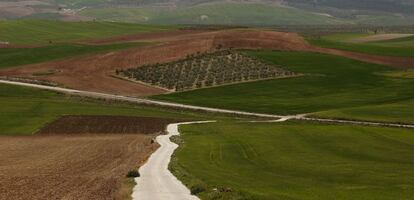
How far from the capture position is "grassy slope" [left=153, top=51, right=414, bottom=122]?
106625mm

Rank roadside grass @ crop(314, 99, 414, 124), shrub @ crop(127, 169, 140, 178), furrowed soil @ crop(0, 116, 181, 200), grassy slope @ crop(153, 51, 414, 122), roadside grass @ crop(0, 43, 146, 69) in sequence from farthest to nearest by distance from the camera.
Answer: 1. roadside grass @ crop(0, 43, 146, 69)
2. grassy slope @ crop(153, 51, 414, 122)
3. roadside grass @ crop(314, 99, 414, 124)
4. shrub @ crop(127, 169, 140, 178)
5. furrowed soil @ crop(0, 116, 181, 200)

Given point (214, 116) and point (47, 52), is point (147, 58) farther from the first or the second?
point (214, 116)

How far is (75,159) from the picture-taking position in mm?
55781

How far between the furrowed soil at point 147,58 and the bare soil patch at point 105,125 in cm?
2572

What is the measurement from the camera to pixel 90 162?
2114 inches

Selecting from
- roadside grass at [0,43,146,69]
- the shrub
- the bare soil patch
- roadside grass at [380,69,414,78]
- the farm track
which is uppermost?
the shrub

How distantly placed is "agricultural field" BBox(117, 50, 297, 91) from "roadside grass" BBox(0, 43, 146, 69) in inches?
884

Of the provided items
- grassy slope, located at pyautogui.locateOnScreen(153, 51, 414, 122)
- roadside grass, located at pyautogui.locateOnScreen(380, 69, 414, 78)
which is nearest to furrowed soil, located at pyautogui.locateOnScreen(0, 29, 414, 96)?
roadside grass, located at pyautogui.locateOnScreen(380, 69, 414, 78)

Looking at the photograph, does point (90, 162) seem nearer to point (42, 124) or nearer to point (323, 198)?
point (323, 198)

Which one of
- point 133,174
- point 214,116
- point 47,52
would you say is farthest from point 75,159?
point 47,52

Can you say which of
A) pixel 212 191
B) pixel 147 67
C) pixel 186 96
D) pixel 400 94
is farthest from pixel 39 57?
pixel 212 191

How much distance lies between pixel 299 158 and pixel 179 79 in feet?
244

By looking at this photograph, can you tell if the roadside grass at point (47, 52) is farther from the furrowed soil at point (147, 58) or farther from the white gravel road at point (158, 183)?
the white gravel road at point (158, 183)

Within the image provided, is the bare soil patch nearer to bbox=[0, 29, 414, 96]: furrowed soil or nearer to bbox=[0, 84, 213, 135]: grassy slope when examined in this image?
bbox=[0, 84, 213, 135]: grassy slope
